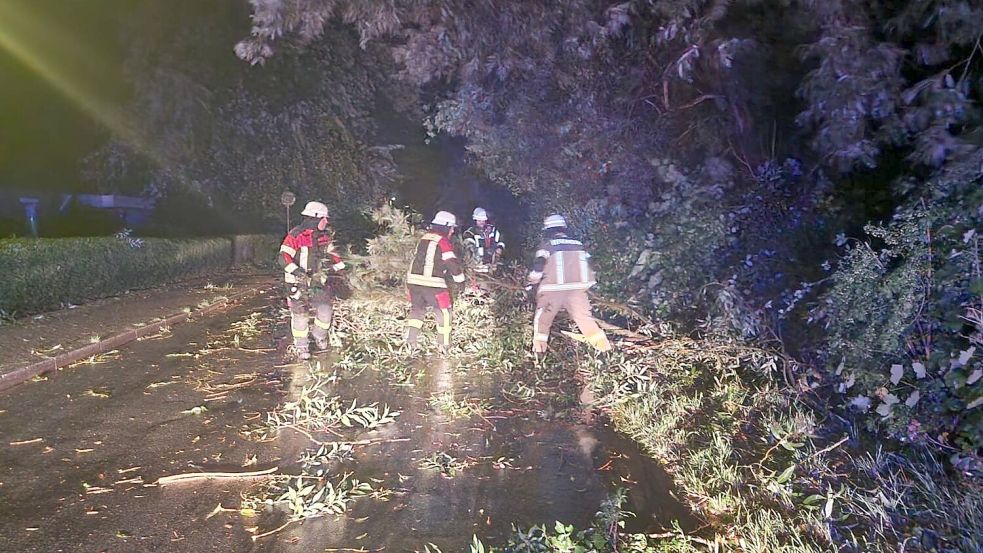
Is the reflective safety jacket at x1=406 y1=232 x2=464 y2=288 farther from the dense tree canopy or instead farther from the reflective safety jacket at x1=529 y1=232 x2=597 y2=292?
the dense tree canopy

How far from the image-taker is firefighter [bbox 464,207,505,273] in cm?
995

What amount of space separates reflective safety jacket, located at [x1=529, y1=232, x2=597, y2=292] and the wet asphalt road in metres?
1.18

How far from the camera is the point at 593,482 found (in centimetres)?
493

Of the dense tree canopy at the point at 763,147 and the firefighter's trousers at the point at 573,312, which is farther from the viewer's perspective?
the firefighter's trousers at the point at 573,312

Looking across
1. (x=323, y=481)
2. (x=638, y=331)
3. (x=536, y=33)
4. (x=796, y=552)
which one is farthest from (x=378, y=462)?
(x=536, y=33)

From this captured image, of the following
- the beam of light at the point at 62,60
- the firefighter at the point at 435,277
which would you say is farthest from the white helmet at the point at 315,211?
the beam of light at the point at 62,60

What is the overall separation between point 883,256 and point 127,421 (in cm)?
604

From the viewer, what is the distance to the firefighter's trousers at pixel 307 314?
26.4 feet

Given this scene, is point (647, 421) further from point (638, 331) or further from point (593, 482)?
point (638, 331)

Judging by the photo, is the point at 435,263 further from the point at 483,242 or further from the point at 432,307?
the point at 483,242

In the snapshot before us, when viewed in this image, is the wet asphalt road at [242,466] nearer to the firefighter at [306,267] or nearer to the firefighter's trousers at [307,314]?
the firefighter's trousers at [307,314]

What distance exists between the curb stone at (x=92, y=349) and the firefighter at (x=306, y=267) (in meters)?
2.44

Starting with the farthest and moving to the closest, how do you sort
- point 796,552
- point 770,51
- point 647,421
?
point 770,51
point 647,421
point 796,552

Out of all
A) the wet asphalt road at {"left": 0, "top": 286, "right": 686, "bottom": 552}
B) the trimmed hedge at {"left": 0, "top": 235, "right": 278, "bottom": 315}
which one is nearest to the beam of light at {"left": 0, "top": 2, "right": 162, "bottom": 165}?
the trimmed hedge at {"left": 0, "top": 235, "right": 278, "bottom": 315}
